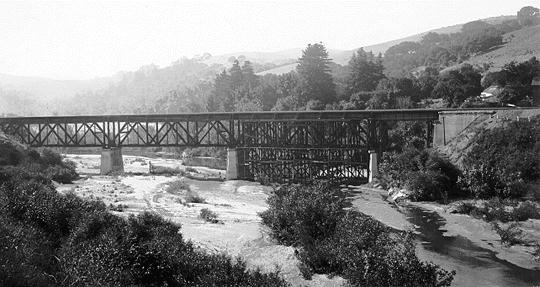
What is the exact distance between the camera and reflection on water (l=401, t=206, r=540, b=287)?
2267cm

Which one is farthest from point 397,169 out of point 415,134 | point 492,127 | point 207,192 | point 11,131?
point 11,131

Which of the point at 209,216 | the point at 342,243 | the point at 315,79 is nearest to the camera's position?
the point at 342,243

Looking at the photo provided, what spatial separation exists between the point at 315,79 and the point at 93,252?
260 ft

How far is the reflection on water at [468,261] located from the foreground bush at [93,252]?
1047 cm

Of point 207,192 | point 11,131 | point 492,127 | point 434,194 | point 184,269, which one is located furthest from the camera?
point 11,131

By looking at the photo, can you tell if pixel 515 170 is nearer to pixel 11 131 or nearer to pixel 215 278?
pixel 215 278

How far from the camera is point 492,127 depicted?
46.8m

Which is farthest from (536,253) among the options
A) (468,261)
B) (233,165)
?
(233,165)

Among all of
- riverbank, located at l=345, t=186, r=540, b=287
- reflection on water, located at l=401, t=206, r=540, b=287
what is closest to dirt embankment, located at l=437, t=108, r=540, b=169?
riverbank, located at l=345, t=186, r=540, b=287

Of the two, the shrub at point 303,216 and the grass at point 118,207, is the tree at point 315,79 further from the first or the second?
the shrub at point 303,216

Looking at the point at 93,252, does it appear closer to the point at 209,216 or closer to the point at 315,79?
the point at 209,216

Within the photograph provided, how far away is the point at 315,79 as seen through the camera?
94000mm

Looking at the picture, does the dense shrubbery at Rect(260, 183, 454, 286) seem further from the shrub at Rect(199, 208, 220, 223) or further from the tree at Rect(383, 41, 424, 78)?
the tree at Rect(383, 41, 424, 78)

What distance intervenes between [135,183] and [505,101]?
48859 millimetres
